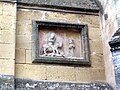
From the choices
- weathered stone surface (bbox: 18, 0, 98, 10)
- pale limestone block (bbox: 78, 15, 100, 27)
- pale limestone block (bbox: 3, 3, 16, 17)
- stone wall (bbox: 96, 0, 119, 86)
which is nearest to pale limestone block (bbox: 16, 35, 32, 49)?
pale limestone block (bbox: 3, 3, 16, 17)

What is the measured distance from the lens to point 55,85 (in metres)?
5.06

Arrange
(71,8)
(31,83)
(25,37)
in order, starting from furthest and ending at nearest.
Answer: (71,8) → (25,37) → (31,83)

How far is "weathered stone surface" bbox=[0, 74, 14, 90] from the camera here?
4.80 metres

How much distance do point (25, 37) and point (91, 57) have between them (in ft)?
3.47

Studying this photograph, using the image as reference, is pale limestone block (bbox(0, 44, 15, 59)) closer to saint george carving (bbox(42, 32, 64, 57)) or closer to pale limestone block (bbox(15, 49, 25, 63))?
pale limestone block (bbox(15, 49, 25, 63))

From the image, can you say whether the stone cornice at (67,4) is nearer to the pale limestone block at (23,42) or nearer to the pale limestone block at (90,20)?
the pale limestone block at (90,20)

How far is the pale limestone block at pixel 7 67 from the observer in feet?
16.2

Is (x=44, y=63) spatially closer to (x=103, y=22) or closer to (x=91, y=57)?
(x=91, y=57)

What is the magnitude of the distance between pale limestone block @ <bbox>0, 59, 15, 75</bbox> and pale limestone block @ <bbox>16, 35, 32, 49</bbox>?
0.32 meters

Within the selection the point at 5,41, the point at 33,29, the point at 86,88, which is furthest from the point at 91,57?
the point at 5,41

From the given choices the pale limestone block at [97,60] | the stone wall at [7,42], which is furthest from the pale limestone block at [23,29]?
the pale limestone block at [97,60]

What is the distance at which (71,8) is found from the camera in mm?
5680

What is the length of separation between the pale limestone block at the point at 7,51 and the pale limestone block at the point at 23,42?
15cm

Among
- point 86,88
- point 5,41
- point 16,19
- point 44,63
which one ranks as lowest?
point 86,88
